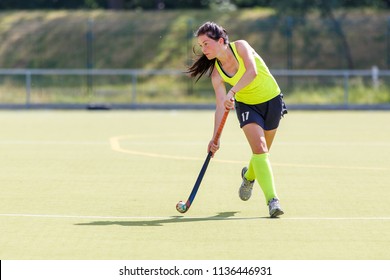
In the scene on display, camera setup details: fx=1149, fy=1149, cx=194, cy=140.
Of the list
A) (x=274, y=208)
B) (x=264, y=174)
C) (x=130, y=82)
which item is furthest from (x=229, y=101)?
(x=130, y=82)

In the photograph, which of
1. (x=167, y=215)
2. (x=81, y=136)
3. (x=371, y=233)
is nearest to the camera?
(x=371, y=233)

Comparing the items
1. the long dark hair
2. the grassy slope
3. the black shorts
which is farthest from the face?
the grassy slope

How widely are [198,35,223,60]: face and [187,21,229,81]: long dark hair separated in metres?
0.03

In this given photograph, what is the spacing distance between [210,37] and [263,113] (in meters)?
0.90

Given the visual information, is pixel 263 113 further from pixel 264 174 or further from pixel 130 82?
pixel 130 82

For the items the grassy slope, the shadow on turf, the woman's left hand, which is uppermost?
the grassy slope

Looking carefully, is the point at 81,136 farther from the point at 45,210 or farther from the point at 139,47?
the point at 139,47

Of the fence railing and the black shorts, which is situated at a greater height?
the fence railing

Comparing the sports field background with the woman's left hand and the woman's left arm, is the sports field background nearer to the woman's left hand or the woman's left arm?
the woman's left hand

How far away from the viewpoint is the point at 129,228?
919cm

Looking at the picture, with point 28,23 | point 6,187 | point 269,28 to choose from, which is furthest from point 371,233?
point 28,23

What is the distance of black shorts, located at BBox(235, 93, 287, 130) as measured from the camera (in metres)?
10.1

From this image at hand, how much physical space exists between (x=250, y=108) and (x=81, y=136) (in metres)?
10.9

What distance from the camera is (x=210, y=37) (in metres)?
9.80
